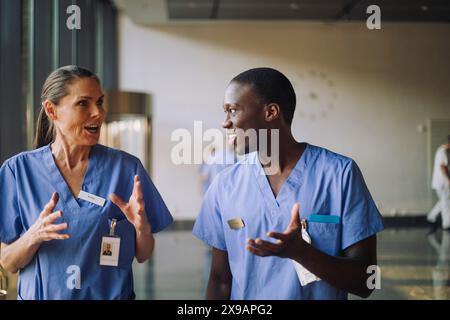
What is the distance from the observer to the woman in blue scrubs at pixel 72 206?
1.36 metres

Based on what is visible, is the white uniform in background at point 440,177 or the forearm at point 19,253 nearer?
the forearm at point 19,253

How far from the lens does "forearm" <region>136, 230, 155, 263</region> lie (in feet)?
4.48

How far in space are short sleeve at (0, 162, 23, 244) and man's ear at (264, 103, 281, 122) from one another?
64 cm

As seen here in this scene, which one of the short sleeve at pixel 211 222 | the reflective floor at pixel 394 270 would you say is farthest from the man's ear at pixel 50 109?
the reflective floor at pixel 394 270

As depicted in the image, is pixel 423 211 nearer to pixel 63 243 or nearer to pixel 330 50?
pixel 330 50

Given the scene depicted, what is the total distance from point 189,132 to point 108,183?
0.40 m

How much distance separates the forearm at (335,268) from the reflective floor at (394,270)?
1.45 meters

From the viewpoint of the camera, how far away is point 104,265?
1387 millimetres

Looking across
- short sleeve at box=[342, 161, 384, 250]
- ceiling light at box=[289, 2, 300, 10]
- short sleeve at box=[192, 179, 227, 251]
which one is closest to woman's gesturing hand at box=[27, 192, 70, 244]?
short sleeve at box=[192, 179, 227, 251]

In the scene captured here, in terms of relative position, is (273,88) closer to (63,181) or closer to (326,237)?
(326,237)

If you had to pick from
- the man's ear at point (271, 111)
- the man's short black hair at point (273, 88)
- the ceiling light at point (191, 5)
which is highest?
the ceiling light at point (191, 5)

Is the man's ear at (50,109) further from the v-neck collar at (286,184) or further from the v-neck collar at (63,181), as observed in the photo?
the v-neck collar at (286,184)

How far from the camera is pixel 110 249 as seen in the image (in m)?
1.37
